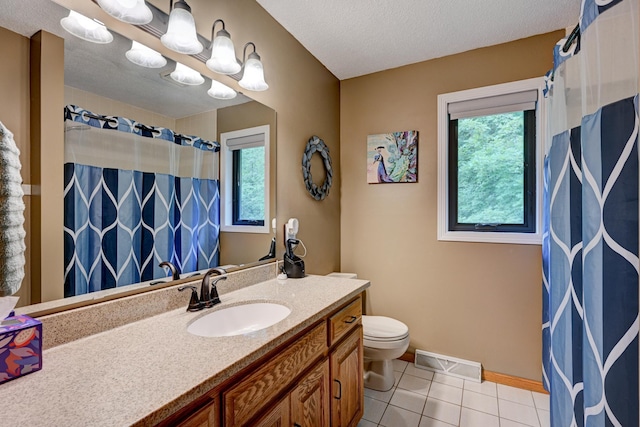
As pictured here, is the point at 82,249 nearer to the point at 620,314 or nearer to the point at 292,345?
the point at 292,345

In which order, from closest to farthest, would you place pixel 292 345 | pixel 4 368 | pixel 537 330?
1. pixel 4 368
2. pixel 292 345
3. pixel 537 330

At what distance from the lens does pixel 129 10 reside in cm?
105

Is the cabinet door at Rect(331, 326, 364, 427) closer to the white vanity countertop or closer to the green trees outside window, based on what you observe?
the white vanity countertop

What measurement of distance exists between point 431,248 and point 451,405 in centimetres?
106

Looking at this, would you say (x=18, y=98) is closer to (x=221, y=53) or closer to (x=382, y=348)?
(x=221, y=53)

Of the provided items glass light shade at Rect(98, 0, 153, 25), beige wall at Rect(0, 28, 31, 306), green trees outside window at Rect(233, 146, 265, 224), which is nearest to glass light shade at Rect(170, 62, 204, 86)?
glass light shade at Rect(98, 0, 153, 25)

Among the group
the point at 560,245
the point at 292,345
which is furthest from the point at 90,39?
the point at 560,245

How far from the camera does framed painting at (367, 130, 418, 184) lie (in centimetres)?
238

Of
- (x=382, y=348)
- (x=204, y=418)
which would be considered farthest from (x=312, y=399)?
(x=382, y=348)

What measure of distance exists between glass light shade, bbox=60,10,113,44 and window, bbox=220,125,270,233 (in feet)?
1.99

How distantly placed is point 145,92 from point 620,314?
5.69 ft

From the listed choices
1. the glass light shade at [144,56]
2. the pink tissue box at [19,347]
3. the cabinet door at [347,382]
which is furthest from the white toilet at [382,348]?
the glass light shade at [144,56]

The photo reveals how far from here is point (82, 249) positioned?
99 cm

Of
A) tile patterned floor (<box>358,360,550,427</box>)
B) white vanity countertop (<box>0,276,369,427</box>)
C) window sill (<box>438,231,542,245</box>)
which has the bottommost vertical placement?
tile patterned floor (<box>358,360,550,427</box>)
